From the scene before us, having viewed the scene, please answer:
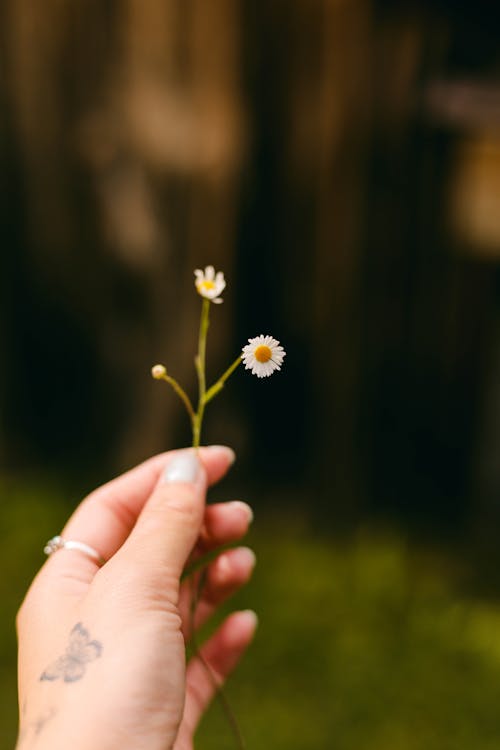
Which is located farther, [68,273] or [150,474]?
[68,273]

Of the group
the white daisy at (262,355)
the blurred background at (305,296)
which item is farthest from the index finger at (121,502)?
the blurred background at (305,296)

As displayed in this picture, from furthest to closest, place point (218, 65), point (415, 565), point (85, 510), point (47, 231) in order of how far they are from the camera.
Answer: point (47, 231) < point (415, 565) < point (218, 65) < point (85, 510)

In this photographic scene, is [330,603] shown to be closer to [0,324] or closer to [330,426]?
[330,426]

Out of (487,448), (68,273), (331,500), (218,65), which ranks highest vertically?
(218,65)

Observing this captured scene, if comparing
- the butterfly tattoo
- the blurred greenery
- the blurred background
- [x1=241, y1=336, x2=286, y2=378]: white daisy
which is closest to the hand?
the butterfly tattoo

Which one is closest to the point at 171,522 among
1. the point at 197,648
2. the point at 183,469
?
the point at 183,469

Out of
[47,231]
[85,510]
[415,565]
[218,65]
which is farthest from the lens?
[47,231]

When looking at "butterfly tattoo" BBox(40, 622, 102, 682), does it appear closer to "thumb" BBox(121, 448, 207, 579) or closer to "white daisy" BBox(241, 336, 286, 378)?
"thumb" BBox(121, 448, 207, 579)

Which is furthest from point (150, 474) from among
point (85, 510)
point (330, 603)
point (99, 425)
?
point (99, 425)
